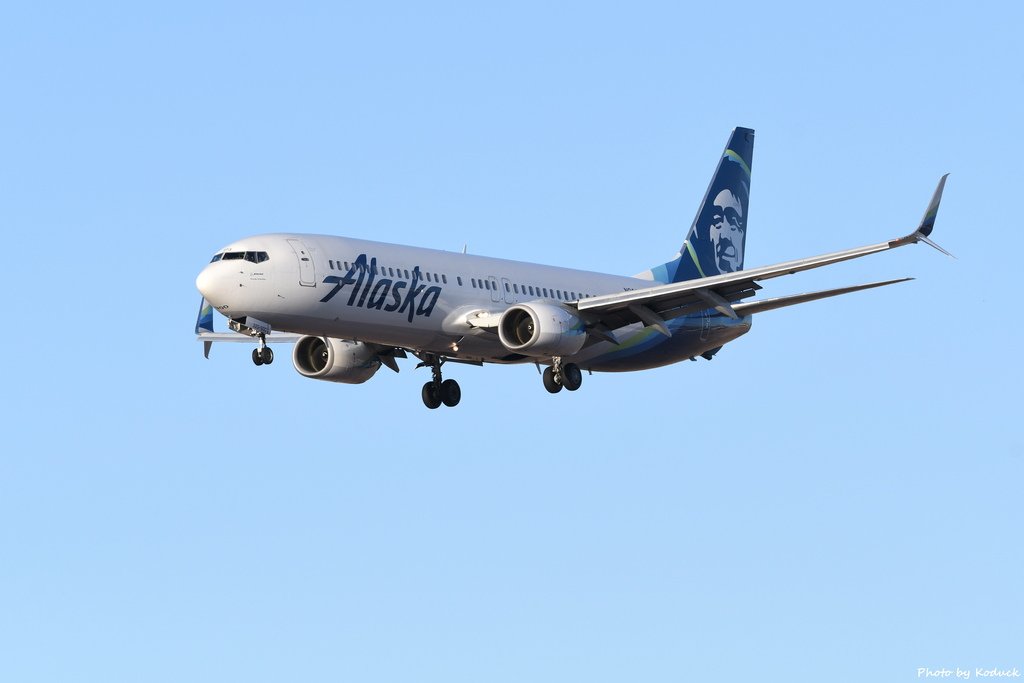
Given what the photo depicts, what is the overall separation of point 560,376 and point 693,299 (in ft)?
15.5

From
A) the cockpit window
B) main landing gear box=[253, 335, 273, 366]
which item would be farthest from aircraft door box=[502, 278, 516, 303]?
the cockpit window

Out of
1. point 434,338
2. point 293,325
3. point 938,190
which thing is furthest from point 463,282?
point 938,190

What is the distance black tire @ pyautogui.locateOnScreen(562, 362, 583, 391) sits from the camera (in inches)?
2207

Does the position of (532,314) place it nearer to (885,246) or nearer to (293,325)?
(293,325)

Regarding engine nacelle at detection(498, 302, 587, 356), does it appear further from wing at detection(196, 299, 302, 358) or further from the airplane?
wing at detection(196, 299, 302, 358)

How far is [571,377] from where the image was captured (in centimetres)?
5609

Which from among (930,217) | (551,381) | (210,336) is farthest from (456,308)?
(930,217)

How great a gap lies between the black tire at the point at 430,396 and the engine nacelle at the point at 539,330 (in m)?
5.16

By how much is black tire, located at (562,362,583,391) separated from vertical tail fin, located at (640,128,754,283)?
9.12 meters

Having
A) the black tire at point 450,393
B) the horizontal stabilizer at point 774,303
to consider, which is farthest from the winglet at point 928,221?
the black tire at point 450,393

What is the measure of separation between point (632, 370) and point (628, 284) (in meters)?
2.90

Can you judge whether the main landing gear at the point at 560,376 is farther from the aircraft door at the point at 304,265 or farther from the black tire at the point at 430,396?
the aircraft door at the point at 304,265

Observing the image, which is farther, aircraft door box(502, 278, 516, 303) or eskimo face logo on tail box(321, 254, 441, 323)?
aircraft door box(502, 278, 516, 303)

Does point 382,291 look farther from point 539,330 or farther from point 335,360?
point 335,360
